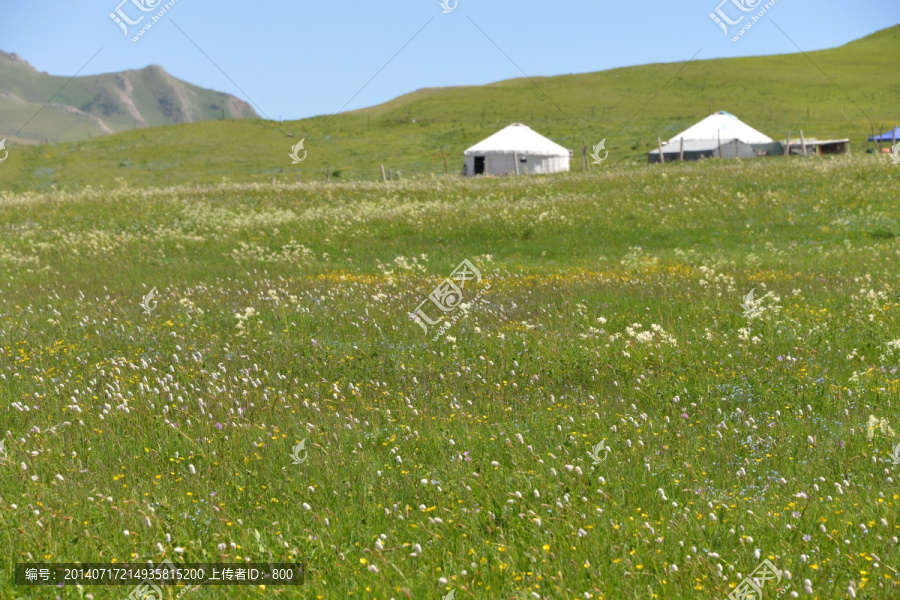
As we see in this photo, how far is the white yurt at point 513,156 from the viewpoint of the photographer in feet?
205

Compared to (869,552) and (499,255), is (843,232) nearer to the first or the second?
(499,255)

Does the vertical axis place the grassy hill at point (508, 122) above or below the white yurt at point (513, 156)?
above

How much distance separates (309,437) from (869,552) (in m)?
4.40

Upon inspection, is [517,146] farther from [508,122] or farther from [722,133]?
[508,122]

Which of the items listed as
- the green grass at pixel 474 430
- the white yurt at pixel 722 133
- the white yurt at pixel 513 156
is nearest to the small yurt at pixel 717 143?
the white yurt at pixel 722 133

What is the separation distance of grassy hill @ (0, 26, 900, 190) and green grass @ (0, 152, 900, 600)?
1990 inches

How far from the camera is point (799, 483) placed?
5.41 meters

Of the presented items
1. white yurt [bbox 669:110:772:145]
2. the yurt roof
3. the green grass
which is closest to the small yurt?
white yurt [bbox 669:110:772:145]

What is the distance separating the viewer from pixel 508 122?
9781 cm

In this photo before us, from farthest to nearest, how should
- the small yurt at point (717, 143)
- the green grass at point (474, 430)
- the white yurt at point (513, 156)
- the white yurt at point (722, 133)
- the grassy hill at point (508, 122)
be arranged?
the grassy hill at point (508, 122) < the white yurt at point (722, 133) < the small yurt at point (717, 143) < the white yurt at point (513, 156) < the green grass at point (474, 430)

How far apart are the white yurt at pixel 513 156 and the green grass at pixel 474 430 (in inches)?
1845

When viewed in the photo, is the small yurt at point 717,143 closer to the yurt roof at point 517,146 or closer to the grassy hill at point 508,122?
the grassy hill at point 508,122

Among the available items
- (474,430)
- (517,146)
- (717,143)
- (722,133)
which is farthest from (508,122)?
(474,430)

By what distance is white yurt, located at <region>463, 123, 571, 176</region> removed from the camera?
62562 millimetres
